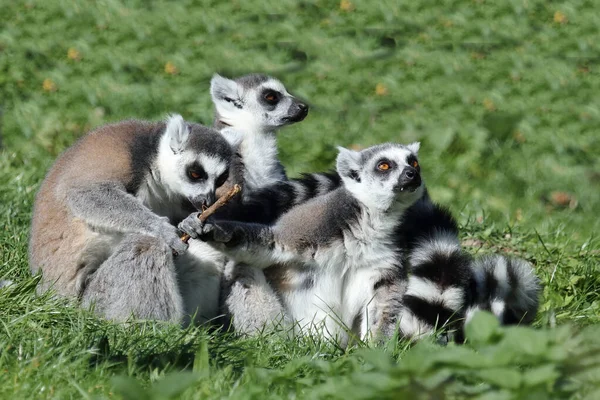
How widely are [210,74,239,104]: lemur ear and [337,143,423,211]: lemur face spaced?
103cm

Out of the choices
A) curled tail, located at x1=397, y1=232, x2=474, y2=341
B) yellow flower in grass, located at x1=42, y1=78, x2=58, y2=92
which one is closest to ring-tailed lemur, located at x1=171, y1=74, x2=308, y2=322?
curled tail, located at x1=397, y1=232, x2=474, y2=341

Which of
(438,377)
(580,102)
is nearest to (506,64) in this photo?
(580,102)

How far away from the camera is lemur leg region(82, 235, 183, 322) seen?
416 centimetres

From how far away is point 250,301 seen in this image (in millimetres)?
4434

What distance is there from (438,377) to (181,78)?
7.49 metres

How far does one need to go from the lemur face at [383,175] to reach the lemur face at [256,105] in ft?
2.63

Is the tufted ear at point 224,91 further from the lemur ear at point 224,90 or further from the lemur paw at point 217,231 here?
the lemur paw at point 217,231

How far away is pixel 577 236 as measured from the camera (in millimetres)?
6066

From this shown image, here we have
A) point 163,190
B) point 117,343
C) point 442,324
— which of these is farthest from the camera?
point 163,190

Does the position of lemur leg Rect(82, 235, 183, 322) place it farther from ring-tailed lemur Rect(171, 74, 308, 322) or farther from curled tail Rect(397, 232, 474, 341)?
curled tail Rect(397, 232, 474, 341)

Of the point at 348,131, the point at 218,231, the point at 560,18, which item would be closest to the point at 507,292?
the point at 218,231

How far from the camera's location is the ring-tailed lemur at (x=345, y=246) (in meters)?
4.41

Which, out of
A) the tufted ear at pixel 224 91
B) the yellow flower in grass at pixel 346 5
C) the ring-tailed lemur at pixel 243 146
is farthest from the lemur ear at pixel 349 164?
the yellow flower in grass at pixel 346 5

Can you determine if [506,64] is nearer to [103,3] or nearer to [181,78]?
[181,78]
